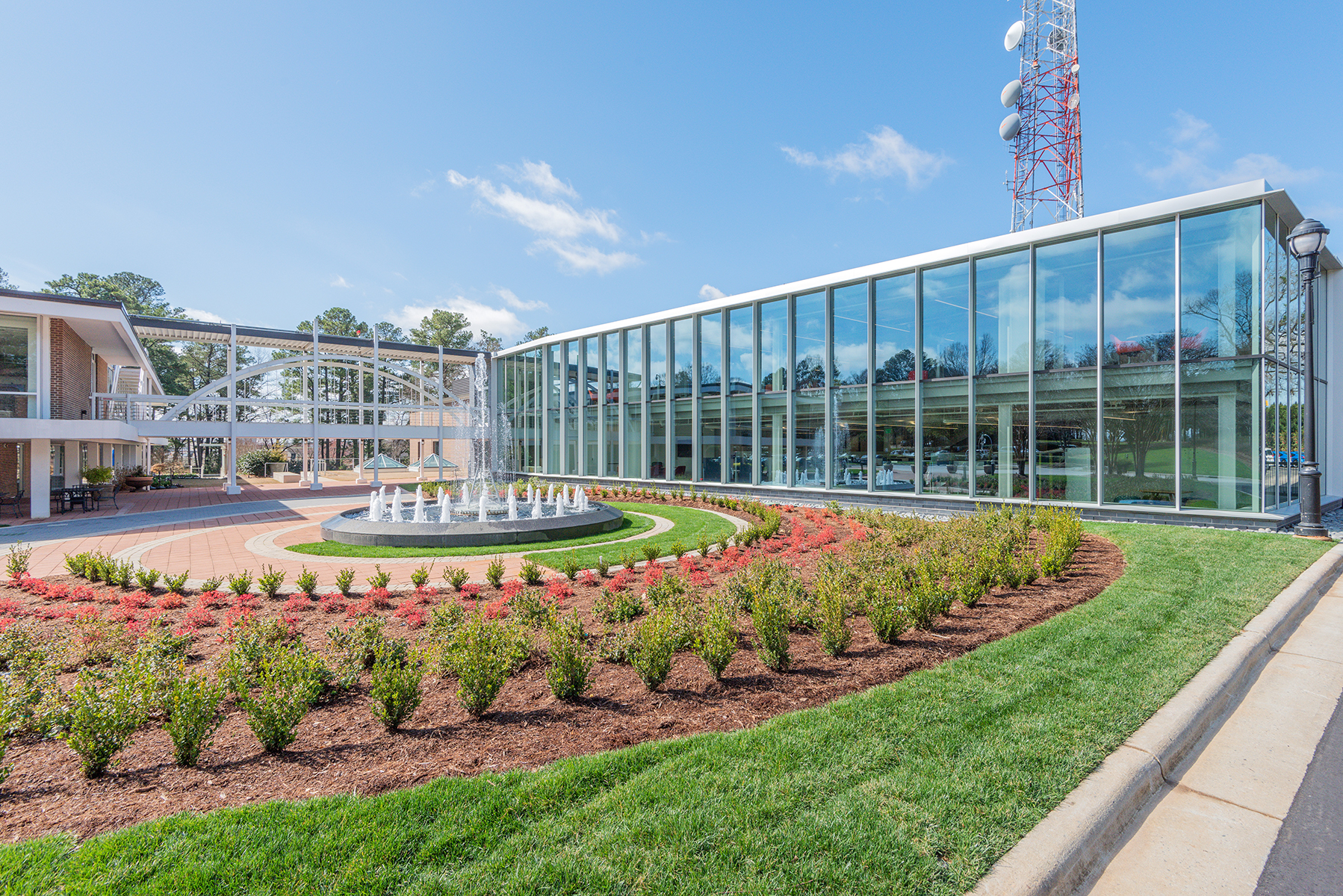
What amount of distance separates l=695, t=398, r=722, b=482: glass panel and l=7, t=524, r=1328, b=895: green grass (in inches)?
669

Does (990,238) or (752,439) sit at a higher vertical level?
(990,238)

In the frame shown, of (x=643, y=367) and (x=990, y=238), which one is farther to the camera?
(x=643, y=367)

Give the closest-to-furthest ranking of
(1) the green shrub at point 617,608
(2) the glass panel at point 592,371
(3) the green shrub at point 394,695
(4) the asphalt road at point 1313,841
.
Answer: (4) the asphalt road at point 1313,841 → (3) the green shrub at point 394,695 → (1) the green shrub at point 617,608 → (2) the glass panel at point 592,371

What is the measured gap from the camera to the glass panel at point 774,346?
64.2ft

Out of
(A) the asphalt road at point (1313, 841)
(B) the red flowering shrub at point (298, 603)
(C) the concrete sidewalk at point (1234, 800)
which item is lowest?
(A) the asphalt road at point (1313, 841)

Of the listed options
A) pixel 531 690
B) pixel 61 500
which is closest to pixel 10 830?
pixel 531 690

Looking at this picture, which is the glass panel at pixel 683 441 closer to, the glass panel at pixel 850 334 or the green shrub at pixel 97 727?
the glass panel at pixel 850 334

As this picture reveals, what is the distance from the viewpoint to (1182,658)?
5.11 meters

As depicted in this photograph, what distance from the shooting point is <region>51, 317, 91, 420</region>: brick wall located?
813 inches

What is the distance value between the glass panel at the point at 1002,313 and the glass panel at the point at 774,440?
20.2 feet

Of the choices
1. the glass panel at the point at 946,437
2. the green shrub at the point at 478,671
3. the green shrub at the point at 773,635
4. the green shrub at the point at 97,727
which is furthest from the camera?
the glass panel at the point at 946,437

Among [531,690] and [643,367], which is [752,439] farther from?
[531,690]

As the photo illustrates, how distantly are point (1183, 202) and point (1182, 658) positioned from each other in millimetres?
12055

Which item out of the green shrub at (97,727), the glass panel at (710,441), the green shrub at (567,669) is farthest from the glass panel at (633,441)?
the green shrub at (97,727)
